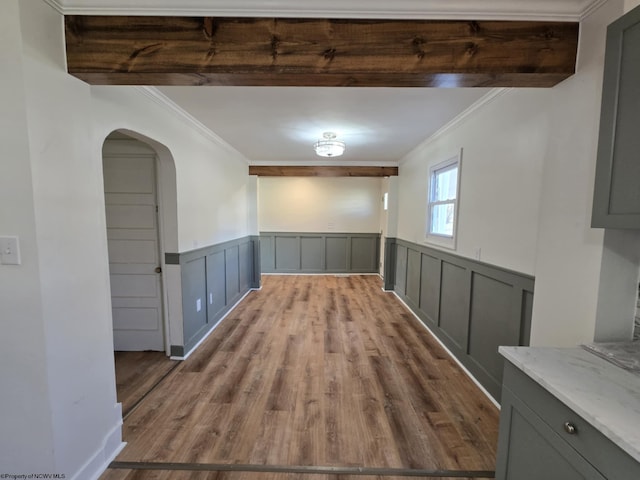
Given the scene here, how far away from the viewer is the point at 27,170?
47.9 inches

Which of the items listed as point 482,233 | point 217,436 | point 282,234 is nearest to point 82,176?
point 217,436

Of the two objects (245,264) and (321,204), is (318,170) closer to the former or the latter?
(321,204)

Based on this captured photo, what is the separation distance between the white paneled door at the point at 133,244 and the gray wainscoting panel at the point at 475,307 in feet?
9.77

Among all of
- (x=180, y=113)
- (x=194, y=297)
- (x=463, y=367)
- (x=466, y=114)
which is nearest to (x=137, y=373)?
(x=194, y=297)

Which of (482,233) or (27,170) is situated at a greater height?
(27,170)

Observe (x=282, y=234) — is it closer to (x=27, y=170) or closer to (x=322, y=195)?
(x=322, y=195)

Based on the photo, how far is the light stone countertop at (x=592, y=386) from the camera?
30.7 inches

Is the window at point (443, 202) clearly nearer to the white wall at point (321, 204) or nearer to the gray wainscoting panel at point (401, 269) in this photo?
the gray wainscoting panel at point (401, 269)

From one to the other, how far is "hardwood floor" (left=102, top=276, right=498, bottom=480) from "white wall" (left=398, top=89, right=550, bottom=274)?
118cm

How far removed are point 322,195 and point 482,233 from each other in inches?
182

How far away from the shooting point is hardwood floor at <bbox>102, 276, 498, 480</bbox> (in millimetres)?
1683

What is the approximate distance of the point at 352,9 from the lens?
1.35m

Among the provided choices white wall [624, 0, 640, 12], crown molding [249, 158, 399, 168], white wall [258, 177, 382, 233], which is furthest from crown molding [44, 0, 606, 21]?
white wall [258, 177, 382, 233]

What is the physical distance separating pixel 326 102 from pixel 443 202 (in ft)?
6.01
